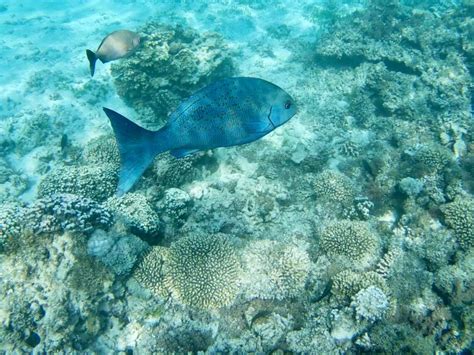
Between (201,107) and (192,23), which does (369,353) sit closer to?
(201,107)

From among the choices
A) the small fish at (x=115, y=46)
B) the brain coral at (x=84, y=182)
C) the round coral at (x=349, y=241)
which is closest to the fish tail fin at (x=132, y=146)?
the brain coral at (x=84, y=182)

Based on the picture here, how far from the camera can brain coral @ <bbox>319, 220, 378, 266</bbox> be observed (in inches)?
188

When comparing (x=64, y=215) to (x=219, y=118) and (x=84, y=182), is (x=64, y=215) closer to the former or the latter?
(x=84, y=182)

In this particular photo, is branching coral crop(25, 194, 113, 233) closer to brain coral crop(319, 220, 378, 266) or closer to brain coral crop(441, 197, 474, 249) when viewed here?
brain coral crop(319, 220, 378, 266)

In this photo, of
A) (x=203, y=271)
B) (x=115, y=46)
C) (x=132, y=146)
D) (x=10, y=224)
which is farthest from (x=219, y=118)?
(x=115, y=46)

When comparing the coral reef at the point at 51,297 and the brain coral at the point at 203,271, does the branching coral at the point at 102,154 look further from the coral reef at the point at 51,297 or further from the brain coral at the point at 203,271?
the brain coral at the point at 203,271

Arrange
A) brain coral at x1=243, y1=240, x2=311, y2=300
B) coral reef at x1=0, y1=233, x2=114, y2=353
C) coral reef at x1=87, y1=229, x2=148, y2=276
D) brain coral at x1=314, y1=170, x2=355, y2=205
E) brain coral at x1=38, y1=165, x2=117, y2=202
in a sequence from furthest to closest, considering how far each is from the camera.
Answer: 1. brain coral at x1=314, y1=170, x2=355, y2=205
2. brain coral at x1=38, y1=165, x2=117, y2=202
3. brain coral at x1=243, y1=240, x2=311, y2=300
4. coral reef at x1=87, y1=229, x2=148, y2=276
5. coral reef at x1=0, y1=233, x2=114, y2=353

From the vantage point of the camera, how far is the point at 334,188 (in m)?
5.74

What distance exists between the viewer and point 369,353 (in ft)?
12.2

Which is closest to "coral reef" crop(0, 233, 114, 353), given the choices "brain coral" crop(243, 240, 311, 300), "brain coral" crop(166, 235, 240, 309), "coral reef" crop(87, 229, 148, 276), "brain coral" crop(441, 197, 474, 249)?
"coral reef" crop(87, 229, 148, 276)

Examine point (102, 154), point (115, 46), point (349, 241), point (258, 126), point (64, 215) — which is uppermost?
point (258, 126)

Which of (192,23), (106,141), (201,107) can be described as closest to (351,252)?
(201,107)

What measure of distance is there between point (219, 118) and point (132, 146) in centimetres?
86

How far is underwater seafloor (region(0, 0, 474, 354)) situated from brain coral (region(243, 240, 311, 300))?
0.8 inches
